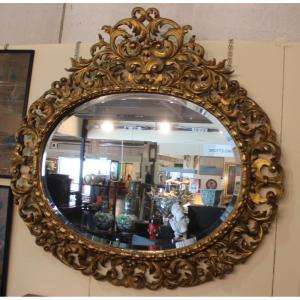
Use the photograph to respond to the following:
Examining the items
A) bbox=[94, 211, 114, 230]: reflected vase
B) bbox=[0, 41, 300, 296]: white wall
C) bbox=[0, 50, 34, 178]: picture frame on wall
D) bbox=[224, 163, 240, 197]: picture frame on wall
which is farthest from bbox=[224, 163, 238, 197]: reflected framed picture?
bbox=[0, 50, 34, 178]: picture frame on wall

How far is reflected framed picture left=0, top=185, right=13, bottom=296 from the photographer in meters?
1.16

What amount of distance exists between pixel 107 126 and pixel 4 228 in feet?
1.58

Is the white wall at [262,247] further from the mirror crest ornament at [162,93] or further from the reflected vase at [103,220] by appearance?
the reflected vase at [103,220]

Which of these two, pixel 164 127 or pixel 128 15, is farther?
pixel 128 15

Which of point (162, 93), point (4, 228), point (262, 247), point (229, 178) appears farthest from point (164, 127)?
point (4, 228)

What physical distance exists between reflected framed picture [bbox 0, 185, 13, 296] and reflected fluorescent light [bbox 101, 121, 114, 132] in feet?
1.25

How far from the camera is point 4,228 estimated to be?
1164 millimetres

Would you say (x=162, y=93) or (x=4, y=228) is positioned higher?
(x=162, y=93)

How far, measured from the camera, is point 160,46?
1.09 meters

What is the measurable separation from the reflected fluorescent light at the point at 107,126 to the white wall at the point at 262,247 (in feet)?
1.28

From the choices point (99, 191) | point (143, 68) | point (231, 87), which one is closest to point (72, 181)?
point (99, 191)

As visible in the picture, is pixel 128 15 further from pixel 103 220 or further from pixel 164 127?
pixel 103 220

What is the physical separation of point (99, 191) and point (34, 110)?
13.4 inches

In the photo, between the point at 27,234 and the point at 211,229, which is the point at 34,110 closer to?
the point at 27,234
